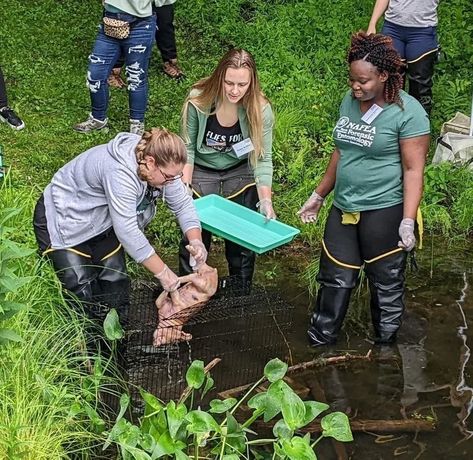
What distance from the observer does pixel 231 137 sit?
16.4 feet

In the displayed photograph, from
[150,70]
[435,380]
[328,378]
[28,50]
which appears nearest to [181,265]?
[328,378]

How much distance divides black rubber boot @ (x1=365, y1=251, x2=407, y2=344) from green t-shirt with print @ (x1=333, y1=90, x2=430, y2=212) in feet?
1.08

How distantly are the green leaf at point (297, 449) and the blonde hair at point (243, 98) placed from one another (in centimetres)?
198

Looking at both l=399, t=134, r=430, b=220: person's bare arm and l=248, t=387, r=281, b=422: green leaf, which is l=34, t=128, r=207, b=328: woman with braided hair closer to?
l=248, t=387, r=281, b=422: green leaf

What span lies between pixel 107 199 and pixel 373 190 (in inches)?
54.7

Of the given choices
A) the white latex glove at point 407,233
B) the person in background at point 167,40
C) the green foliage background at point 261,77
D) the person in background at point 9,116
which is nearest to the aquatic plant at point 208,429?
the white latex glove at point 407,233

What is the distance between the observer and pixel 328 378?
492 cm

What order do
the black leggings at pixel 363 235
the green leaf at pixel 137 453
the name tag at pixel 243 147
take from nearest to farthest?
the green leaf at pixel 137 453
the black leggings at pixel 363 235
the name tag at pixel 243 147

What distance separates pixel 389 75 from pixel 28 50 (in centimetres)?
528

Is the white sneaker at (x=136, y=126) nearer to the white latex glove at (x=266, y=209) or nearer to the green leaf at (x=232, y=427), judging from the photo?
the white latex glove at (x=266, y=209)

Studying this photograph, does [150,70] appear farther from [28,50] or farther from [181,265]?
[181,265]

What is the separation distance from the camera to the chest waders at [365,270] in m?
4.77

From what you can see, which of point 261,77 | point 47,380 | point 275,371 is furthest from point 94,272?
point 261,77

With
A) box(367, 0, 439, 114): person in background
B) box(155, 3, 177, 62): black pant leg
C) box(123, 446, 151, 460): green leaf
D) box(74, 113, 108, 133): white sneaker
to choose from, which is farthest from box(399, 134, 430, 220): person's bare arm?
box(155, 3, 177, 62): black pant leg
